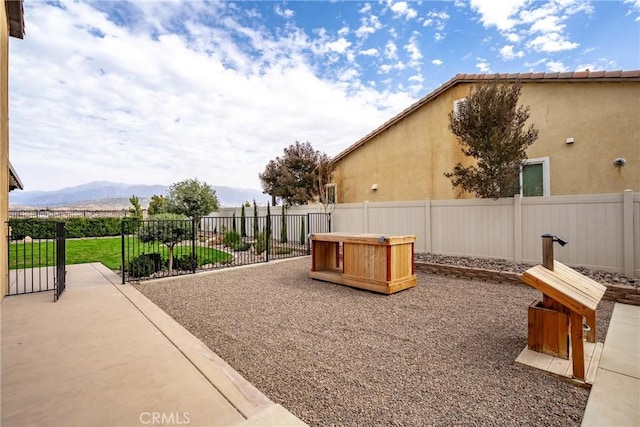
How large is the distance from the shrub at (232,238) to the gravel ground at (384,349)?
20.4 ft

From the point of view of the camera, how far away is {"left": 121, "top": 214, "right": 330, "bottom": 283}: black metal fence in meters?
6.78

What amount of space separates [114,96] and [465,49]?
12.6 m

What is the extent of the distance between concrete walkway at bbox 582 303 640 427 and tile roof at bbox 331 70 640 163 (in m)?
6.56

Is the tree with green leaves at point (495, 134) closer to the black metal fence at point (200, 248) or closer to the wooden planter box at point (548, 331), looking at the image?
the wooden planter box at point (548, 331)

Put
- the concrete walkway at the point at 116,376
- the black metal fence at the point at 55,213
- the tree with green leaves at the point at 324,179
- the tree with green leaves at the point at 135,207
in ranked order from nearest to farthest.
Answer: the concrete walkway at the point at 116,376
the tree with green leaves at the point at 324,179
the black metal fence at the point at 55,213
the tree with green leaves at the point at 135,207

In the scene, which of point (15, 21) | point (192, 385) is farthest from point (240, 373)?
point (15, 21)

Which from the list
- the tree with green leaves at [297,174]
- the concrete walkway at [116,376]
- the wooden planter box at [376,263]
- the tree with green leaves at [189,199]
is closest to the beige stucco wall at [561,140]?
the tree with green leaves at [297,174]

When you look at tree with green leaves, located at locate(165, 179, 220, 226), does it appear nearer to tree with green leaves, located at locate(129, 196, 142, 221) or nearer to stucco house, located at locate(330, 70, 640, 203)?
tree with green leaves, located at locate(129, 196, 142, 221)

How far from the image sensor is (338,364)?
278cm

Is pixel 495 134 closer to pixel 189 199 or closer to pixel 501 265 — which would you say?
pixel 501 265

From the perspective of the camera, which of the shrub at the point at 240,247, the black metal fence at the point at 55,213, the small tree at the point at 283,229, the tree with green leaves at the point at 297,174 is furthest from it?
the black metal fence at the point at 55,213

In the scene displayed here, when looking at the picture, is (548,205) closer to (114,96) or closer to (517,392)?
(517,392)

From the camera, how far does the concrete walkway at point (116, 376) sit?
1.98 meters

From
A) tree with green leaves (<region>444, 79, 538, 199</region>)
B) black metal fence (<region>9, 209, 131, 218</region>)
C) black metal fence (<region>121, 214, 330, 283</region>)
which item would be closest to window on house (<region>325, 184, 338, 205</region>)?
black metal fence (<region>121, 214, 330, 283</region>)
